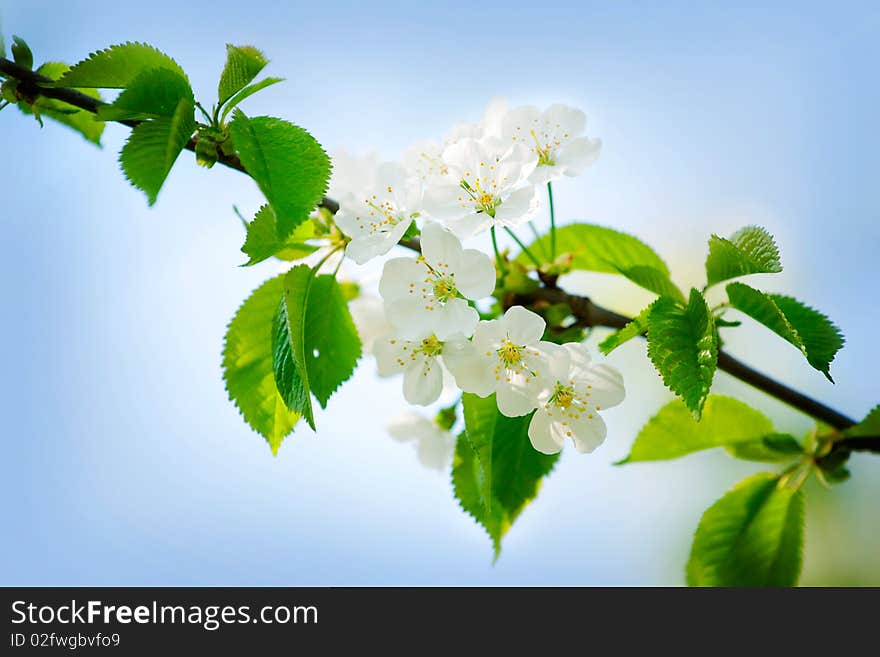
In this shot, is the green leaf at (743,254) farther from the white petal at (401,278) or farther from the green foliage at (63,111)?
the green foliage at (63,111)

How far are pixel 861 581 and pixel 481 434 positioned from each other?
90.9 inches

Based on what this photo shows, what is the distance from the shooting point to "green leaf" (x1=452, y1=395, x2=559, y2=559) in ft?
3.68

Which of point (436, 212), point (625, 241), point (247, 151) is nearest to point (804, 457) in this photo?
point (625, 241)

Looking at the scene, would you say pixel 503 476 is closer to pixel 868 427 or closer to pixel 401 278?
pixel 401 278

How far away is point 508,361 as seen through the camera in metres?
0.98

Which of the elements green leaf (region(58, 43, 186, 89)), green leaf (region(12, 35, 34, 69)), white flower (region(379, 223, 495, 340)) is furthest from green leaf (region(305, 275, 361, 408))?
green leaf (region(12, 35, 34, 69))

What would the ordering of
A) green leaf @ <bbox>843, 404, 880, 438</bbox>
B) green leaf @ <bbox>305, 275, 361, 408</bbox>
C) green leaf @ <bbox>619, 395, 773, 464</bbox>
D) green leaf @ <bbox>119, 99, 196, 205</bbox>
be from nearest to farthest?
green leaf @ <bbox>119, 99, 196, 205</bbox> < green leaf @ <bbox>305, 275, 361, 408</bbox> < green leaf @ <bbox>843, 404, 880, 438</bbox> < green leaf @ <bbox>619, 395, 773, 464</bbox>

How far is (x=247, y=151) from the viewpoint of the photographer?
2.93 feet

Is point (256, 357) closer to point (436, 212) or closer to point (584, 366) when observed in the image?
point (436, 212)

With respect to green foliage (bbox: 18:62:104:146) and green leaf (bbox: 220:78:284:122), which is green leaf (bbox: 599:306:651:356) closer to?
A: green leaf (bbox: 220:78:284:122)

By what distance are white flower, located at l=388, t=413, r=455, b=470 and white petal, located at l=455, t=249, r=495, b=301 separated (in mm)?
629

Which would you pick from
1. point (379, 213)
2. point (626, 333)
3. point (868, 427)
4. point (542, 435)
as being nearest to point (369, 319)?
point (379, 213)

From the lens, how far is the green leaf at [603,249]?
1250 millimetres

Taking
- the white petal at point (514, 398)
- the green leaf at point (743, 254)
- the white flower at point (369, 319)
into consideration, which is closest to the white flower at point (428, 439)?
the white flower at point (369, 319)
